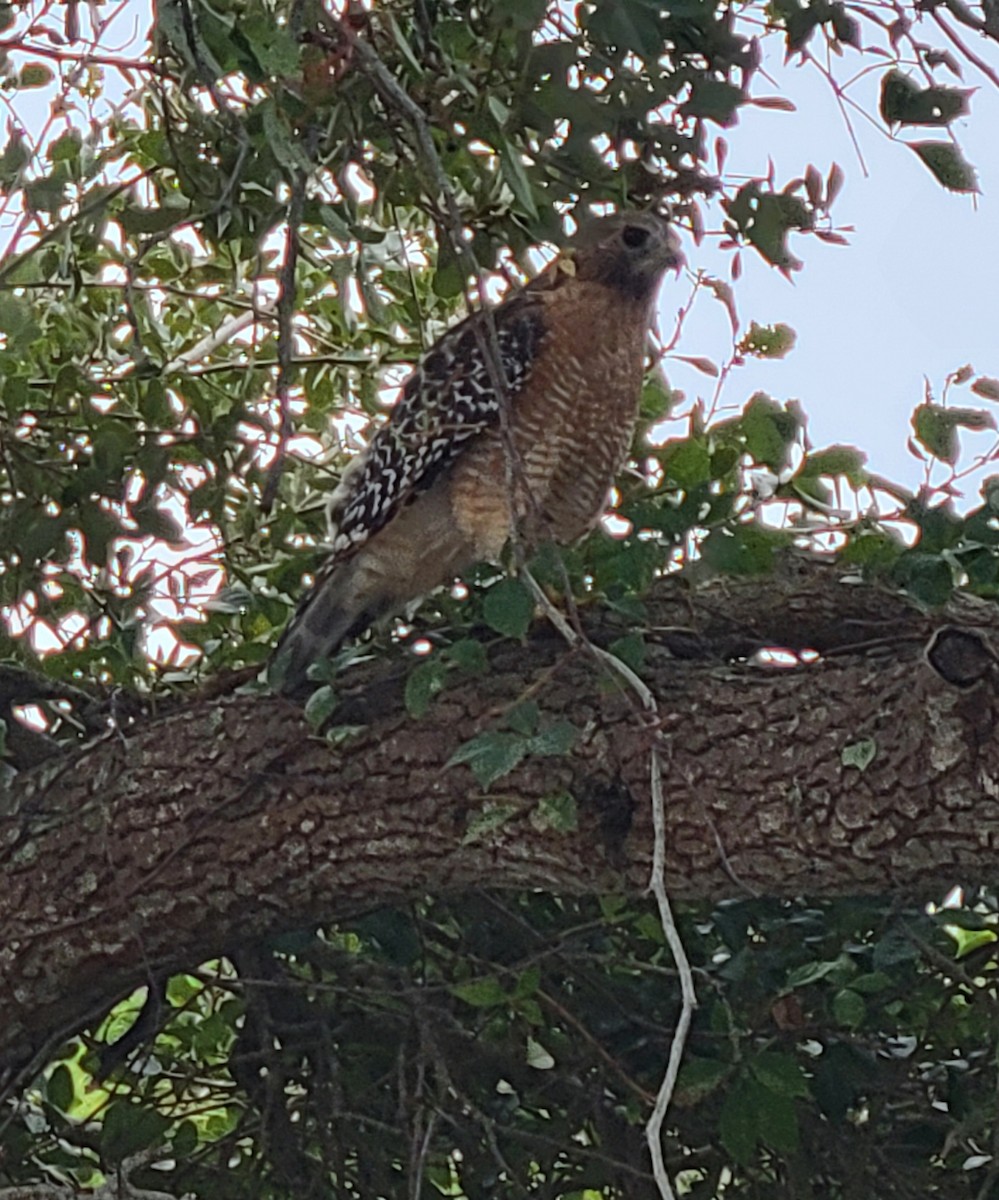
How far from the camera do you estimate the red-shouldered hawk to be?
2.55 m

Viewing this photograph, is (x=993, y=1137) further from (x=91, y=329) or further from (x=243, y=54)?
(x=91, y=329)

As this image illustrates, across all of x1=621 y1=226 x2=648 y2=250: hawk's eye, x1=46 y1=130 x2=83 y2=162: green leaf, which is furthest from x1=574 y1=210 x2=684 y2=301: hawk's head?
x1=46 y1=130 x2=83 y2=162: green leaf

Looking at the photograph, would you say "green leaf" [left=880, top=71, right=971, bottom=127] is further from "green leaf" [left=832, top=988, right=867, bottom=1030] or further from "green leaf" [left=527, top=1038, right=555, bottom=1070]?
"green leaf" [left=527, top=1038, right=555, bottom=1070]

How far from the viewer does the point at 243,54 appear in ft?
4.92

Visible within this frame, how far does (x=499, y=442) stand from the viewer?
2.62 meters

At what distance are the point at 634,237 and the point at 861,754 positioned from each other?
1356mm

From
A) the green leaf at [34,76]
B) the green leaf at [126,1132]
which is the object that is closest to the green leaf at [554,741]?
the green leaf at [126,1132]

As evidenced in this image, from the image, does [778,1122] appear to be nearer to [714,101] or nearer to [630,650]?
[630,650]

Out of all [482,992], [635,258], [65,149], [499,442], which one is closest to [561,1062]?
[482,992]

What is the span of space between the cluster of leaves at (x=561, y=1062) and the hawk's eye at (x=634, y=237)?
3.79ft

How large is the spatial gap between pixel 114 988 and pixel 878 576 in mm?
962

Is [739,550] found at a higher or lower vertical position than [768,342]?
lower

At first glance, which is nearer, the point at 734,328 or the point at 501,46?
the point at 501,46

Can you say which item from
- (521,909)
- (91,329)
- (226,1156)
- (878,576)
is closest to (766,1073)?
(521,909)
